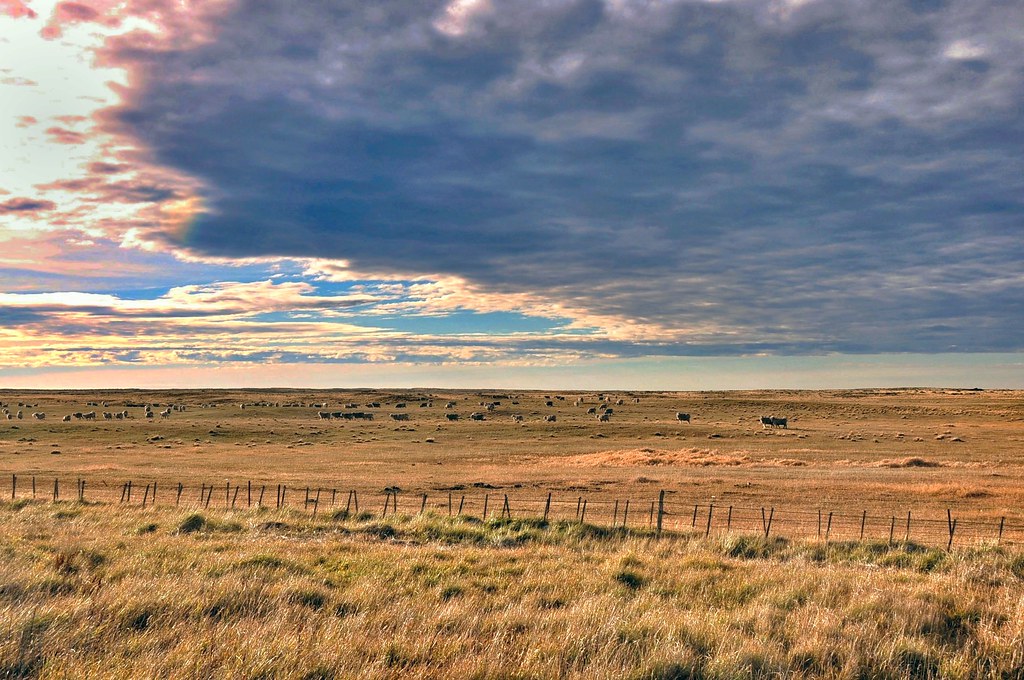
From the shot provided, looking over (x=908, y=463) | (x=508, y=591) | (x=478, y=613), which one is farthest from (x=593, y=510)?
(x=908, y=463)

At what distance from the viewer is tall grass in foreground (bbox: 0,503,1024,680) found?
28.6 ft

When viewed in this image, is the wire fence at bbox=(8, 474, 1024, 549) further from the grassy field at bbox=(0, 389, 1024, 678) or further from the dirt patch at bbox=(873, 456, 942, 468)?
the dirt patch at bbox=(873, 456, 942, 468)

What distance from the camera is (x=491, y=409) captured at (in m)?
129

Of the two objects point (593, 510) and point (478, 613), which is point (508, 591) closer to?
point (478, 613)

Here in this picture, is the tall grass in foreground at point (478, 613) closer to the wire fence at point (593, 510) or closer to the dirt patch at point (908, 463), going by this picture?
the wire fence at point (593, 510)

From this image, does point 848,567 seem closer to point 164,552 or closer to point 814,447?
point 164,552

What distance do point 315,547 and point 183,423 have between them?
306ft

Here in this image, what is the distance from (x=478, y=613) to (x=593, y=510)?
25354 mm

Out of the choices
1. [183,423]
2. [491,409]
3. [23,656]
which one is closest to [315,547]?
[23,656]

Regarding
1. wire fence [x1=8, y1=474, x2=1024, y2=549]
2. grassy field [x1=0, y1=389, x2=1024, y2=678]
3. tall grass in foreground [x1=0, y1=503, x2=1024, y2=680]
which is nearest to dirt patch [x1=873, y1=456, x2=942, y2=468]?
grassy field [x1=0, y1=389, x2=1024, y2=678]

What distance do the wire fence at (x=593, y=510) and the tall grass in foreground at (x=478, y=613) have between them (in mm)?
9646

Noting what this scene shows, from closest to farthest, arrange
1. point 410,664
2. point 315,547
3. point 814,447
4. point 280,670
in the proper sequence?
point 280,670
point 410,664
point 315,547
point 814,447

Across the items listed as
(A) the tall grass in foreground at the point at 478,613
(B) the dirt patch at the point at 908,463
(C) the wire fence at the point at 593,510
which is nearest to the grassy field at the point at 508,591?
(A) the tall grass in foreground at the point at 478,613

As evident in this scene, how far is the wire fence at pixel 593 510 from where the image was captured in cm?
2859
